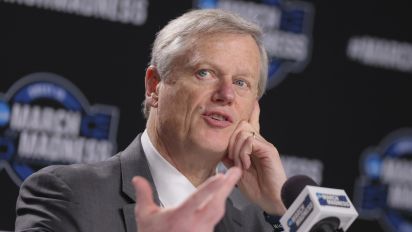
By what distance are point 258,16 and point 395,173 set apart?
1.04 m

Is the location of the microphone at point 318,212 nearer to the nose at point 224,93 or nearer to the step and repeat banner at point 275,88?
the nose at point 224,93

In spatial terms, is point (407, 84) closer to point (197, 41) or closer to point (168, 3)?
point (168, 3)

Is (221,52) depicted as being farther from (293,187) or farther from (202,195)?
(202,195)

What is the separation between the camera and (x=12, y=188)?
3256mm

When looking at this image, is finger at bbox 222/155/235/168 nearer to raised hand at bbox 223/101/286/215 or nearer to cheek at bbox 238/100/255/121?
raised hand at bbox 223/101/286/215

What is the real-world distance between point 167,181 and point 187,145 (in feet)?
0.39

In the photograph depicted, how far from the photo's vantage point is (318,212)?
1665 millimetres

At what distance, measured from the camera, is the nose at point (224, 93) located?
2.36 m

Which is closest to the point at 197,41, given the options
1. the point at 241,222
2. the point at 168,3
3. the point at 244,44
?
the point at 244,44

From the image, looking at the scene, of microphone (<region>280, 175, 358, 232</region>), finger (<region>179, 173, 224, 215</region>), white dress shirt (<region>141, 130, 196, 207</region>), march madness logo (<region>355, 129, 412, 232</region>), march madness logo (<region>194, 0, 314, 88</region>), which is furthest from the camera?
march madness logo (<region>355, 129, 412, 232</region>)

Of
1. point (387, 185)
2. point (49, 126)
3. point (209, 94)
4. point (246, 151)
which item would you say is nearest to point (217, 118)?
point (209, 94)

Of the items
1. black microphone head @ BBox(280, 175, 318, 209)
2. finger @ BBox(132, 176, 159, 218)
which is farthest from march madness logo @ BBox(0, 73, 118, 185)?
finger @ BBox(132, 176, 159, 218)

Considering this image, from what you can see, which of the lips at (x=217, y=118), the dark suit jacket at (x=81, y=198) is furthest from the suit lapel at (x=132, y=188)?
the lips at (x=217, y=118)

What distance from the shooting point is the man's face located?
2.38 metres
